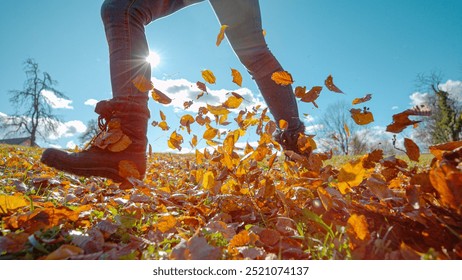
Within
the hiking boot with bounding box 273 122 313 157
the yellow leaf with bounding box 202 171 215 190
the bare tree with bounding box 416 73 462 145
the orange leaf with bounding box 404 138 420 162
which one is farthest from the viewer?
the bare tree with bounding box 416 73 462 145

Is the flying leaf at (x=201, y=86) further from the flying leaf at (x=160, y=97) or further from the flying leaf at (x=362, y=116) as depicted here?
the flying leaf at (x=362, y=116)

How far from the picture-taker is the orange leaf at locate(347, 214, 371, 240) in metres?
0.75

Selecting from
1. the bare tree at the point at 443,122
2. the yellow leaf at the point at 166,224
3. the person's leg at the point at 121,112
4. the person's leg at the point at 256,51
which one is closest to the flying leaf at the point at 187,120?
the person's leg at the point at 121,112

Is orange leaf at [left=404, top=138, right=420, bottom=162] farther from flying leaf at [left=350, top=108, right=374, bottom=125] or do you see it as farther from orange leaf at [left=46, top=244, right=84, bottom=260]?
orange leaf at [left=46, top=244, right=84, bottom=260]

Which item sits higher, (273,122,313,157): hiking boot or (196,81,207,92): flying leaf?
(196,81,207,92): flying leaf

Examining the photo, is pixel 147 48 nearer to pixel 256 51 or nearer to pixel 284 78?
pixel 256 51

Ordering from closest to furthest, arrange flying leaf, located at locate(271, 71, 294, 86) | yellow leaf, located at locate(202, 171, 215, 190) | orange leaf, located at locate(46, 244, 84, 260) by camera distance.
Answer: orange leaf, located at locate(46, 244, 84, 260), yellow leaf, located at locate(202, 171, 215, 190), flying leaf, located at locate(271, 71, 294, 86)

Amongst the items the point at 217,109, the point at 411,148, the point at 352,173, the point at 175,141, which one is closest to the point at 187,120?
the point at 175,141

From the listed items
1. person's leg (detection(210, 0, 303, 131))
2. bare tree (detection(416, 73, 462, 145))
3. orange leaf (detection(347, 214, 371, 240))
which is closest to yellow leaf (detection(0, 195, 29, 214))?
orange leaf (detection(347, 214, 371, 240))

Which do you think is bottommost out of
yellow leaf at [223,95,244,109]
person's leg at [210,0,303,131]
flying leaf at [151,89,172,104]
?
yellow leaf at [223,95,244,109]

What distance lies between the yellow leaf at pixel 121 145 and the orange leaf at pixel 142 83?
26 centimetres

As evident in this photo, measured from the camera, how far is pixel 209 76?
1.48 metres

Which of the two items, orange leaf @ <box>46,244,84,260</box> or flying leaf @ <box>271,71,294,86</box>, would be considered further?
flying leaf @ <box>271,71,294,86</box>
